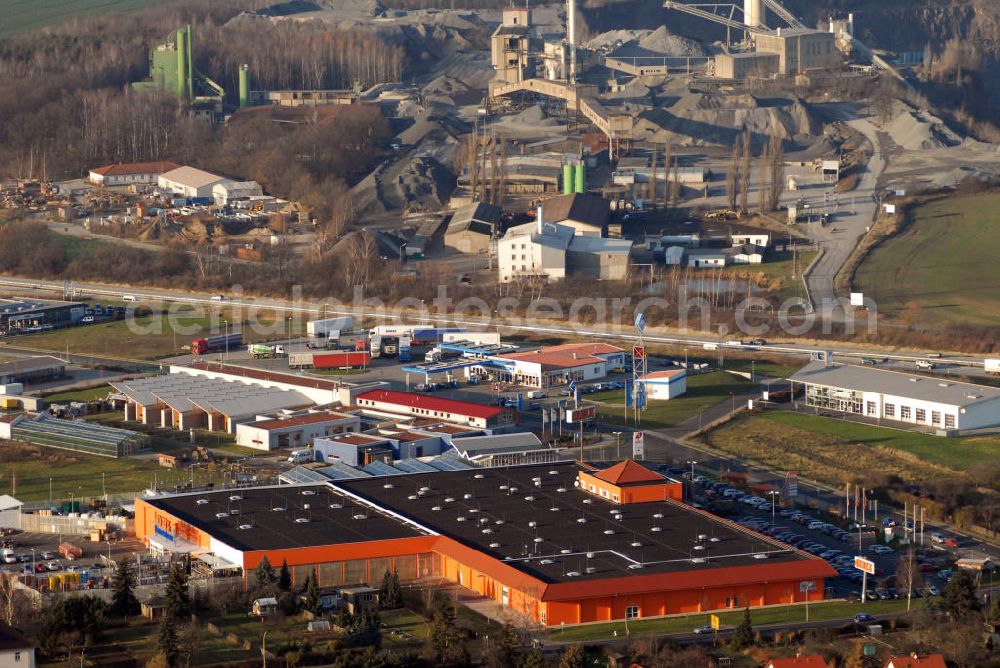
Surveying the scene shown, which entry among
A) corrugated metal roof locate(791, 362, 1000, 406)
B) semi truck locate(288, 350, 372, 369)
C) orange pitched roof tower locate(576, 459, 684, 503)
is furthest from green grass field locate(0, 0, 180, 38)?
orange pitched roof tower locate(576, 459, 684, 503)

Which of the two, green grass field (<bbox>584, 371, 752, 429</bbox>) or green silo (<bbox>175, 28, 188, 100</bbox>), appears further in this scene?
green silo (<bbox>175, 28, 188, 100</bbox>)

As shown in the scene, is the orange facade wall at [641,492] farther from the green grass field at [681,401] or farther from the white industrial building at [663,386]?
the white industrial building at [663,386]

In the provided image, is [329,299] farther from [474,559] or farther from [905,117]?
[905,117]

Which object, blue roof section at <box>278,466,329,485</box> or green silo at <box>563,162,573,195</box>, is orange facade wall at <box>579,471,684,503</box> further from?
green silo at <box>563,162,573,195</box>

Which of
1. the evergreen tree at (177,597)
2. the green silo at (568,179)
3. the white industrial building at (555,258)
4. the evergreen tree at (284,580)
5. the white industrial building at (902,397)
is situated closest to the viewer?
the evergreen tree at (177,597)

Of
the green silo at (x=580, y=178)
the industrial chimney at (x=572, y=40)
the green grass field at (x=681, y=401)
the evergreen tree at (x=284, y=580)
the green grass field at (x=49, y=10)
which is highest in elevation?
the green grass field at (x=49, y=10)

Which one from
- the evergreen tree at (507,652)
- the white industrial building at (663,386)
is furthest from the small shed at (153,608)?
the white industrial building at (663,386)
